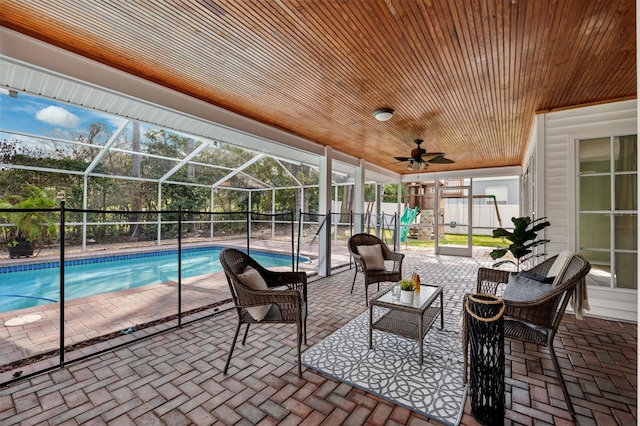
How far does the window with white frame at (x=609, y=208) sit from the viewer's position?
3521mm

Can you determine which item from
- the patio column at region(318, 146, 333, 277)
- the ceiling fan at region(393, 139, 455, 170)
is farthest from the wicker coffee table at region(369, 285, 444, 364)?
the ceiling fan at region(393, 139, 455, 170)

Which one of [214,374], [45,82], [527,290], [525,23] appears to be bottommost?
[214,374]

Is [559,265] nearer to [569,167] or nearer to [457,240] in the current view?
[569,167]

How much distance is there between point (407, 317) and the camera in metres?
2.95

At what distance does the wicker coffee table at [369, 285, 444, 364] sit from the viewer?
248 cm

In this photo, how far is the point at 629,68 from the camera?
2822mm

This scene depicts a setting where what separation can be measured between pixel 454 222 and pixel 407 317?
8.99m

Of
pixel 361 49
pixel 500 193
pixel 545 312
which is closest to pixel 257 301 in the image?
pixel 545 312

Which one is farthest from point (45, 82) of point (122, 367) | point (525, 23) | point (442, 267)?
point (442, 267)

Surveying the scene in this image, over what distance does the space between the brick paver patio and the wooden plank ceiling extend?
272 cm

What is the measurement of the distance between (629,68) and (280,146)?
4.39 m

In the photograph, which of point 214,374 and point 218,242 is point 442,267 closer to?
point 214,374

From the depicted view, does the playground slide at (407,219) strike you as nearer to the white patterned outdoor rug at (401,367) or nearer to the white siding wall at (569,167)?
the white siding wall at (569,167)

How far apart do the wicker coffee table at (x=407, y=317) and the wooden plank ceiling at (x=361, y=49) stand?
90.6 inches
